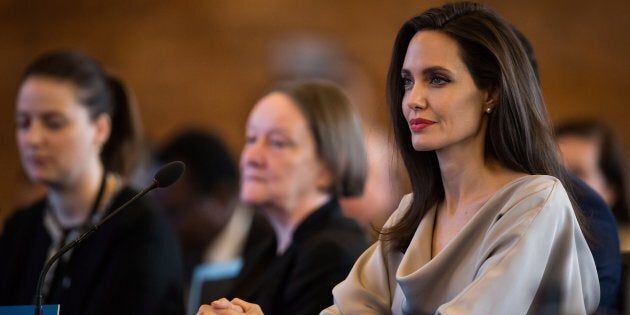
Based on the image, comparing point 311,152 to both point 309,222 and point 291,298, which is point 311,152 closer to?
point 309,222

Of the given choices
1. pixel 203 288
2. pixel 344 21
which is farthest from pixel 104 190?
pixel 344 21

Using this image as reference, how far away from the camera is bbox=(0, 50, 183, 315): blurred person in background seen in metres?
3.54

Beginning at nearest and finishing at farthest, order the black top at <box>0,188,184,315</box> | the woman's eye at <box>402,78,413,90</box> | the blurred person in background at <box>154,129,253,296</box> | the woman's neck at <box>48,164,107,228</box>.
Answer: the woman's eye at <box>402,78,413,90</box>
the black top at <box>0,188,184,315</box>
the woman's neck at <box>48,164,107,228</box>
the blurred person in background at <box>154,129,253,296</box>

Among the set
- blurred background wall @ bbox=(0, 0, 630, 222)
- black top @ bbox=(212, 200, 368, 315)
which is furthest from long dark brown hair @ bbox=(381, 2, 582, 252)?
blurred background wall @ bbox=(0, 0, 630, 222)

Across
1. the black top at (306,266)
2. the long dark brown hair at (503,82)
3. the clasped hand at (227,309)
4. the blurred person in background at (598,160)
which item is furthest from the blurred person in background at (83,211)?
the blurred person in background at (598,160)

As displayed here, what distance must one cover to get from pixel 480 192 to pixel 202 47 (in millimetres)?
6273

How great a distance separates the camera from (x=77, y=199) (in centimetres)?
381

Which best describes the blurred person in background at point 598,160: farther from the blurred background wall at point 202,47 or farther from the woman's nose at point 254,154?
the blurred background wall at point 202,47

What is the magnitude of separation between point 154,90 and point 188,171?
3025 mm

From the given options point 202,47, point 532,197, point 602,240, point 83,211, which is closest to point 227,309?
point 532,197

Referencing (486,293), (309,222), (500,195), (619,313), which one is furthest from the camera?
(309,222)

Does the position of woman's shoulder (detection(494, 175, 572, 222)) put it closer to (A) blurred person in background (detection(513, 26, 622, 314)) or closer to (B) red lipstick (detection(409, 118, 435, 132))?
(B) red lipstick (detection(409, 118, 435, 132))

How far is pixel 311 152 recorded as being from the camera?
3715 millimetres

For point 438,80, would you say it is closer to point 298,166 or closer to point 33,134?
point 298,166
